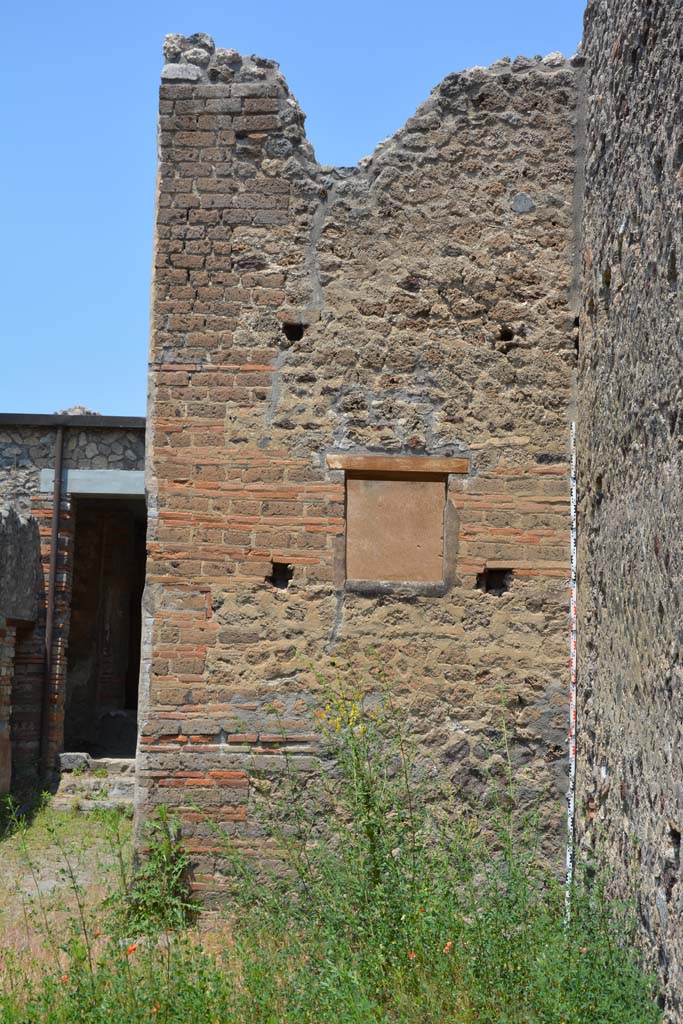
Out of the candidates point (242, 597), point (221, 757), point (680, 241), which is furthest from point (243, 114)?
point (221, 757)

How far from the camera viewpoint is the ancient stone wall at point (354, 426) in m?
6.08

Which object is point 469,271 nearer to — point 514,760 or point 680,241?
point 680,241

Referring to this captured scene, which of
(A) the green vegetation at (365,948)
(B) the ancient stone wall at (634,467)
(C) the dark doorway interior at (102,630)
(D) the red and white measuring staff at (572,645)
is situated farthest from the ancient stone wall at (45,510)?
(B) the ancient stone wall at (634,467)

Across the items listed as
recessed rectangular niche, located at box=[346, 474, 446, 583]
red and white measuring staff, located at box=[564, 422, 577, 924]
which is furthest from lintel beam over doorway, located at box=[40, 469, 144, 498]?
red and white measuring staff, located at box=[564, 422, 577, 924]

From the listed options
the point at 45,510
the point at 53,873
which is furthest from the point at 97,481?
the point at 53,873

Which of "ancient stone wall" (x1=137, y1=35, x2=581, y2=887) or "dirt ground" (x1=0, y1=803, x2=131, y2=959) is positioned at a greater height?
"ancient stone wall" (x1=137, y1=35, x2=581, y2=887)

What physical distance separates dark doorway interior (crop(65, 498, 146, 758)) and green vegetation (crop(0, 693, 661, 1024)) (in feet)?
27.4

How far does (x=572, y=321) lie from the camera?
6258mm

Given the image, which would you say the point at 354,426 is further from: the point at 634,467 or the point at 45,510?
the point at 45,510

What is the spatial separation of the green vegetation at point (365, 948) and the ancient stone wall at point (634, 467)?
0.35 m

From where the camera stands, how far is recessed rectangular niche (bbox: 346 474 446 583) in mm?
6211

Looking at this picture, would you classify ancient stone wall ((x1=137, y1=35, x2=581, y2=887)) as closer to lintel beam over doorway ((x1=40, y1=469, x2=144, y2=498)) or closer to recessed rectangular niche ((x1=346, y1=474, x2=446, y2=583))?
recessed rectangular niche ((x1=346, y1=474, x2=446, y2=583))

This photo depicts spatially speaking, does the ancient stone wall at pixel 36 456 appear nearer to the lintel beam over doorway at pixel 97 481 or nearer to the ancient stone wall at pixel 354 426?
the lintel beam over doorway at pixel 97 481

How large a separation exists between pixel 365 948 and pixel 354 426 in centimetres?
297
